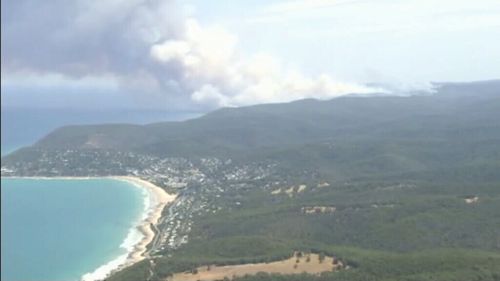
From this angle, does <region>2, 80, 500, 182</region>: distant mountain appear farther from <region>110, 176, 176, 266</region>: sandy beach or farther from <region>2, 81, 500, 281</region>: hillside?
<region>110, 176, 176, 266</region>: sandy beach

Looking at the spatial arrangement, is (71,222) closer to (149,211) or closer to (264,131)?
(149,211)

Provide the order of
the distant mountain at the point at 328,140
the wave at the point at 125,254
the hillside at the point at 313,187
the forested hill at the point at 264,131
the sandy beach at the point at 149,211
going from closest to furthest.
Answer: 1. the hillside at the point at 313,187
2. the wave at the point at 125,254
3. the sandy beach at the point at 149,211
4. the distant mountain at the point at 328,140
5. the forested hill at the point at 264,131

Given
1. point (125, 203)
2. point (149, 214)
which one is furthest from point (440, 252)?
point (125, 203)

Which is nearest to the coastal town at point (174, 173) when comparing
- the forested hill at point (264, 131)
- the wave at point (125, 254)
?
the wave at point (125, 254)

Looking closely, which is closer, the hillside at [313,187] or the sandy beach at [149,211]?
the hillside at [313,187]

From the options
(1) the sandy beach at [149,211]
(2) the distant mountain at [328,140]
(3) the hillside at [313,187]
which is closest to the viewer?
(3) the hillside at [313,187]

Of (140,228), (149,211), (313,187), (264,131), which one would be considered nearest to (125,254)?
(140,228)

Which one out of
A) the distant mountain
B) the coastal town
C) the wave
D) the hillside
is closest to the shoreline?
the wave

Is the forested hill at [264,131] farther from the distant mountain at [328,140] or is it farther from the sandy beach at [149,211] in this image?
the sandy beach at [149,211]

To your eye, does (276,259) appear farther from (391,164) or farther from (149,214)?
(391,164)
